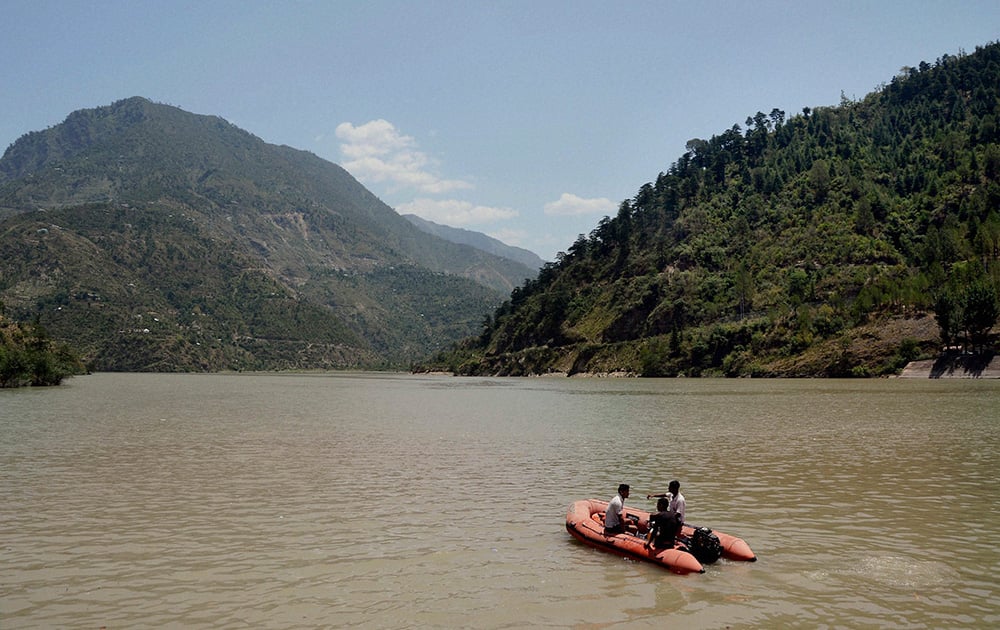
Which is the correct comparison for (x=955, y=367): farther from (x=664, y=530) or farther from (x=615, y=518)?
(x=664, y=530)

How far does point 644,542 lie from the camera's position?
19234 millimetres

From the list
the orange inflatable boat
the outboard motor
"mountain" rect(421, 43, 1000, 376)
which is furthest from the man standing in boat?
"mountain" rect(421, 43, 1000, 376)

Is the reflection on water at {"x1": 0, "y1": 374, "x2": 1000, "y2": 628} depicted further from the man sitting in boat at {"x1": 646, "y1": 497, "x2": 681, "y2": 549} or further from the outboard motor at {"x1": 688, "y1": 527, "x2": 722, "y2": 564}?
the man sitting in boat at {"x1": 646, "y1": 497, "x2": 681, "y2": 549}

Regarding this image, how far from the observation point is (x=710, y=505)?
997 inches

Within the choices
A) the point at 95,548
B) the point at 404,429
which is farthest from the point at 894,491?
the point at 404,429

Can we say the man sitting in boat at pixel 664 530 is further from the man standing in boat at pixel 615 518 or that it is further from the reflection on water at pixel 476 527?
the man standing in boat at pixel 615 518

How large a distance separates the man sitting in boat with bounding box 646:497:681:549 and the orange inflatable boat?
0.53 ft

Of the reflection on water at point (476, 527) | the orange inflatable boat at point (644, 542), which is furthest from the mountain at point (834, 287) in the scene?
the orange inflatable boat at point (644, 542)

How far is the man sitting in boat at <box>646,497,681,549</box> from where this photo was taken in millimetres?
18891

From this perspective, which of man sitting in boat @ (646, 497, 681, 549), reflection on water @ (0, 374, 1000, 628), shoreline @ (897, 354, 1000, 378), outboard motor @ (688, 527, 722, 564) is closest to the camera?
reflection on water @ (0, 374, 1000, 628)

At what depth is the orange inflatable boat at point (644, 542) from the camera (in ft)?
59.3

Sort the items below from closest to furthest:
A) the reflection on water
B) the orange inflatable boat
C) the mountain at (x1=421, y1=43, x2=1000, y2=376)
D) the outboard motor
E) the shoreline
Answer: the reflection on water < the orange inflatable boat < the outboard motor < the shoreline < the mountain at (x1=421, y1=43, x2=1000, y2=376)

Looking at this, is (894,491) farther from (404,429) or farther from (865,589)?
(404,429)

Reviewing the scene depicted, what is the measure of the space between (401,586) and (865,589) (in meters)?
10.7
